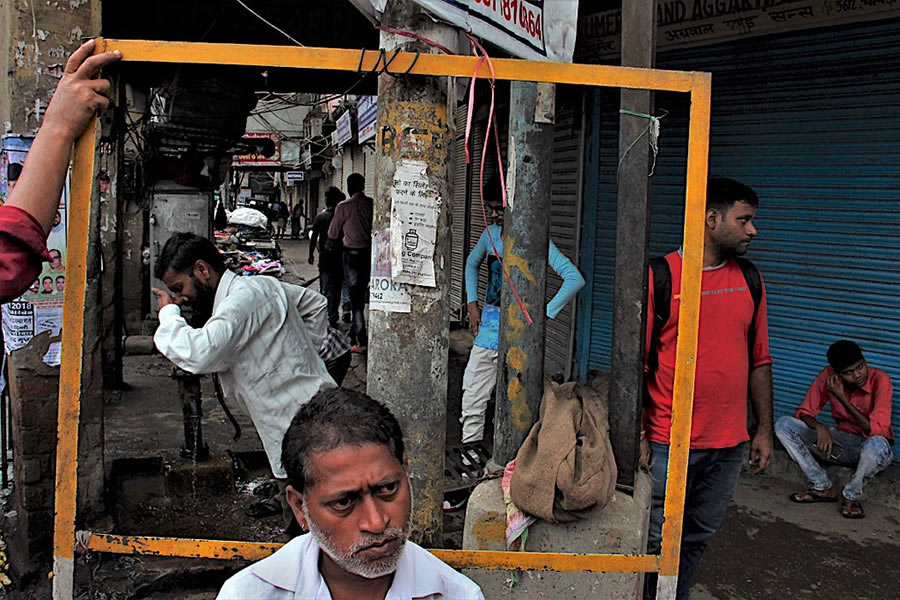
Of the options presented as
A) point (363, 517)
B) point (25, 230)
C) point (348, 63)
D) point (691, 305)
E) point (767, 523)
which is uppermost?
point (348, 63)

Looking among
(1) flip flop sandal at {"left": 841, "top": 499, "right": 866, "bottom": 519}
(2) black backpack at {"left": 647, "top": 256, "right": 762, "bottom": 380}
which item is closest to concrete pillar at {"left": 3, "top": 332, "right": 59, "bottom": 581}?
(2) black backpack at {"left": 647, "top": 256, "right": 762, "bottom": 380}

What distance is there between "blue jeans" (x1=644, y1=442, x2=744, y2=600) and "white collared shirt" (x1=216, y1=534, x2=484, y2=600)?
1.63m

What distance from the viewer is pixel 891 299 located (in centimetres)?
498

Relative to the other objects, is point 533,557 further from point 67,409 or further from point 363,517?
point 67,409

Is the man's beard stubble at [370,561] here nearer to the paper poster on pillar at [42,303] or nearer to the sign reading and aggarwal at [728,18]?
the paper poster on pillar at [42,303]

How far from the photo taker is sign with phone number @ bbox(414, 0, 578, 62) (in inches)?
87.0

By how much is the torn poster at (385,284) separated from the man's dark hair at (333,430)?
25.6 inches

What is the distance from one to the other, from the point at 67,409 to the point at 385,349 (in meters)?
0.96

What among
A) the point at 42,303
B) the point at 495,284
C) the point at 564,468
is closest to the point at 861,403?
the point at 495,284

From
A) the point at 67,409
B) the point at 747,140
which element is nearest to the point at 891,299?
the point at 747,140

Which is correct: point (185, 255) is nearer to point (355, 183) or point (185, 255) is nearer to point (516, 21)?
point (516, 21)

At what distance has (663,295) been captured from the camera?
314cm

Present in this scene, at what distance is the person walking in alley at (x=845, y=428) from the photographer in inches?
187

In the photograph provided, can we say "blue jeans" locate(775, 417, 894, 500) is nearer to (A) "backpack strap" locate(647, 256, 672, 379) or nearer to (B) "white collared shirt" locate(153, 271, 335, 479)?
(A) "backpack strap" locate(647, 256, 672, 379)
